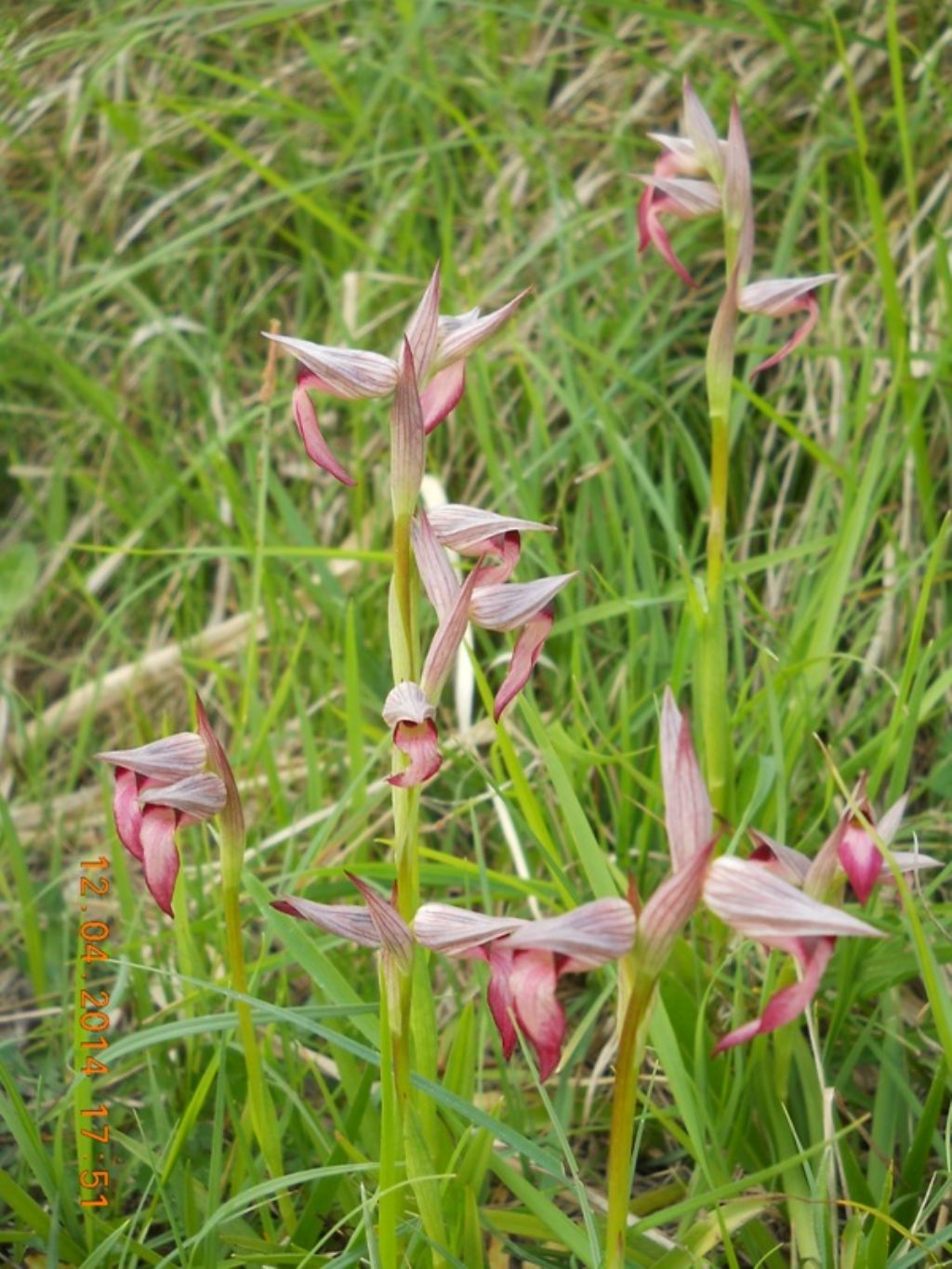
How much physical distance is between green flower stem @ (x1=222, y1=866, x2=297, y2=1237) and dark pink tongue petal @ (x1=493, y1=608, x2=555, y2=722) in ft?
0.88

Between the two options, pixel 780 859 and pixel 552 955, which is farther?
pixel 780 859

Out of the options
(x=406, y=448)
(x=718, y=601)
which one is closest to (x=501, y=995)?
(x=406, y=448)

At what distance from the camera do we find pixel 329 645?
2.27m

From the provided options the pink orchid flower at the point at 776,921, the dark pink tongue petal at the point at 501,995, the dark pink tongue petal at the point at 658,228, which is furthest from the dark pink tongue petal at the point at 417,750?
the dark pink tongue petal at the point at 658,228

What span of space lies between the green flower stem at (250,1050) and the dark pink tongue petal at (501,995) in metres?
0.29

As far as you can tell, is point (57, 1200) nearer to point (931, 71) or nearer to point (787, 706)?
point (787, 706)

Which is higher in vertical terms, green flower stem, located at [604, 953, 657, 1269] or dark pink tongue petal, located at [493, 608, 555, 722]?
dark pink tongue petal, located at [493, 608, 555, 722]

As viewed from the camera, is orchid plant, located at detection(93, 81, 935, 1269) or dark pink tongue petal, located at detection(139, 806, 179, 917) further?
dark pink tongue petal, located at detection(139, 806, 179, 917)

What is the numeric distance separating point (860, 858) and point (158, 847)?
489 mm

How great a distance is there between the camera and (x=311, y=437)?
1.05 m

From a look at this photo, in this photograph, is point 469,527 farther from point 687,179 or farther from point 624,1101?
point 687,179

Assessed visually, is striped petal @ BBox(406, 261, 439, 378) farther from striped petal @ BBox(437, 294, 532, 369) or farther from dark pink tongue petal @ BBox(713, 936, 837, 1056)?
dark pink tongue petal @ BBox(713, 936, 837, 1056)

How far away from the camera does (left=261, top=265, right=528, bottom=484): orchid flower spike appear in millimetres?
994

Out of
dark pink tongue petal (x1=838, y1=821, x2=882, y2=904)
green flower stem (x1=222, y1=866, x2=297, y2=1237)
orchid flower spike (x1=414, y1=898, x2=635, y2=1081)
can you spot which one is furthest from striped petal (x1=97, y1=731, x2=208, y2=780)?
dark pink tongue petal (x1=838, y1=821, x2=882, y2=904)
